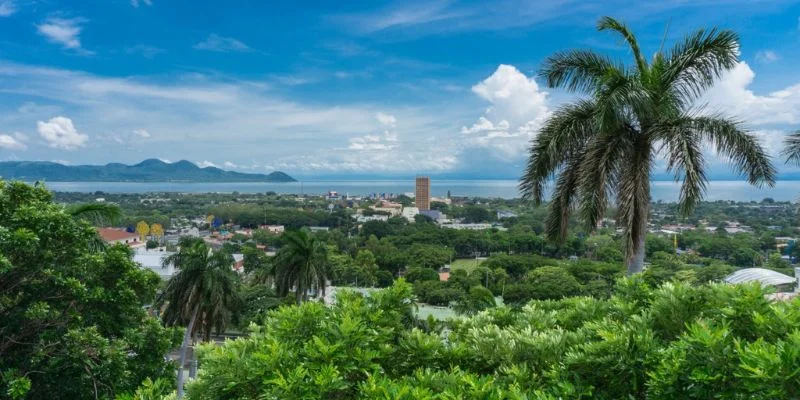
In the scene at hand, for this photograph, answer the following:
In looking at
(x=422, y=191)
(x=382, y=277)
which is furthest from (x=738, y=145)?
(x=422, y=191)

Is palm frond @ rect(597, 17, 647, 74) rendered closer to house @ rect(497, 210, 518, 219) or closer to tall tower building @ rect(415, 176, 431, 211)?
house @ rect(497, 210, 518, 219)

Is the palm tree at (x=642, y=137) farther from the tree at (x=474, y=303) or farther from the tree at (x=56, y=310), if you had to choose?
the tree at (x=474, y=303)

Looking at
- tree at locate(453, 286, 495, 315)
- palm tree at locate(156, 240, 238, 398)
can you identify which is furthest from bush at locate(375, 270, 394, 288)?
palm tree at locate(156, 240, 238, 398)

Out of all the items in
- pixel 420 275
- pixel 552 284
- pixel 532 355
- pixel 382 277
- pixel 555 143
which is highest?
pixel 555 143

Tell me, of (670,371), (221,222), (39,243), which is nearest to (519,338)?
(670,371)

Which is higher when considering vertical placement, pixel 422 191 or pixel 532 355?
pixel 532 355

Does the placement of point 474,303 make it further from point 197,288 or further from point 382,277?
point 382,277
